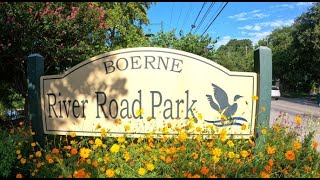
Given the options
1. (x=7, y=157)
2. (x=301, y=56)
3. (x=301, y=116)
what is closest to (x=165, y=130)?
(x=7, y=157)

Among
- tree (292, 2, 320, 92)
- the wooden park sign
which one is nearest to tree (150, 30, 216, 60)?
the wooden park sign

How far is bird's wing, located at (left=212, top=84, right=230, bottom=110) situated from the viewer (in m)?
3.93

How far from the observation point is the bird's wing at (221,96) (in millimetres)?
3930

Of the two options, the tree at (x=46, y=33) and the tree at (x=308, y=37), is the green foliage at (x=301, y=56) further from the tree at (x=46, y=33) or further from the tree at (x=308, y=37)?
the tree at (x=46, y=33)

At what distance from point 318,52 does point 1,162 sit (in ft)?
99.1

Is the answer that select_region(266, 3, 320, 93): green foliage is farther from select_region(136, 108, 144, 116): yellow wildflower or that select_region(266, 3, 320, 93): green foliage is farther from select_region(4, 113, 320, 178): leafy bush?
select_region(136, 108, 144, 116): yellow wildflower

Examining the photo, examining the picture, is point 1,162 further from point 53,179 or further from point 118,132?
point 118,132

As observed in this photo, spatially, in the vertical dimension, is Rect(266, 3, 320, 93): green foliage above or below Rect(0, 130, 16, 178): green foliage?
above

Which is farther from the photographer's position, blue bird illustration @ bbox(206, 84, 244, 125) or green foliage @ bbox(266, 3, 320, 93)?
green foliage @ bbox(266, 3, 320, 93)

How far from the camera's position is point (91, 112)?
4.09 m

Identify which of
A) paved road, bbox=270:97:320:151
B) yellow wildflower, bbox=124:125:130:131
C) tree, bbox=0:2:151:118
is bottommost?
paved road, bbox=270:97:320:151

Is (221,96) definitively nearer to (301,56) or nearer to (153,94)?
(153,94)

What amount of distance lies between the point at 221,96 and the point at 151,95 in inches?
30.9

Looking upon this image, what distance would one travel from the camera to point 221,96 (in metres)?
3.94
